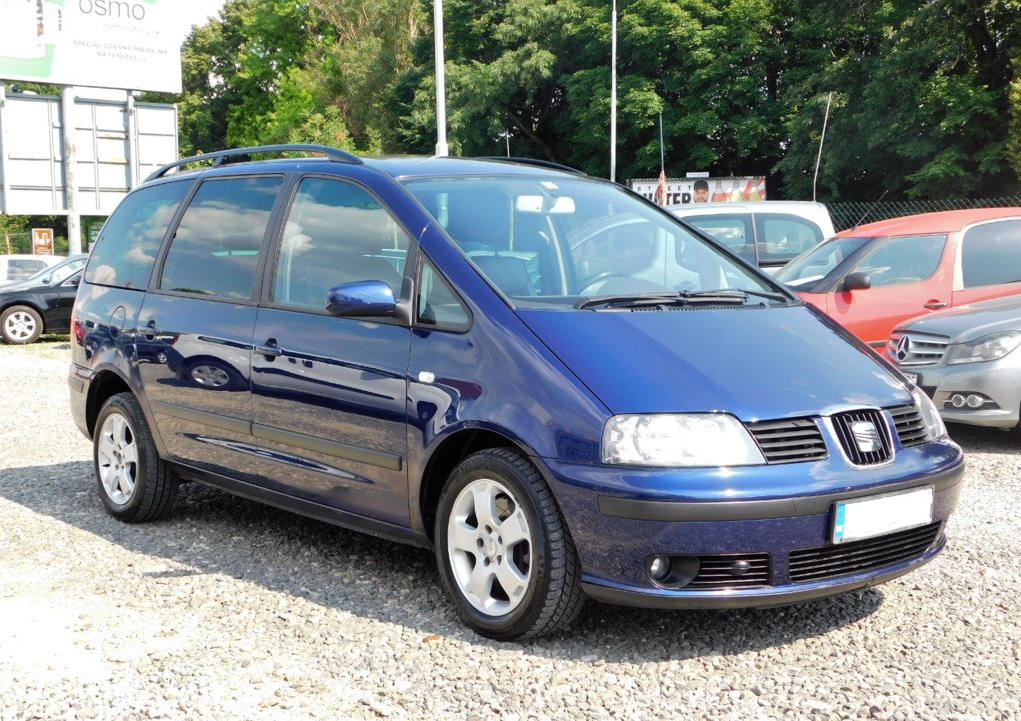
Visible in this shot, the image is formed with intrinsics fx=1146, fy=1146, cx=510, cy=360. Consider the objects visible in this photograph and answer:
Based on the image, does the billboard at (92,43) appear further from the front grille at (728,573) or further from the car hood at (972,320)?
the front grille at (728,573)

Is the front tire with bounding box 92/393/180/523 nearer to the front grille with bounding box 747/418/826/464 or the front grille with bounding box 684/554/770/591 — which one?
the front grille with bounding box 684/554/770/591

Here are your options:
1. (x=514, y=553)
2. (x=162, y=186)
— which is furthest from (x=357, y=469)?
(x=162, y=186)

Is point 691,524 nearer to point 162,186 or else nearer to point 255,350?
point 255,350

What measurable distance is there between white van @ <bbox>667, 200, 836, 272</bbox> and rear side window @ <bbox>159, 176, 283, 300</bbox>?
687cm

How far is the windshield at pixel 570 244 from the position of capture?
4281mm

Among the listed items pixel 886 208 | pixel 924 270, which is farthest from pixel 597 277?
pixel 886 208

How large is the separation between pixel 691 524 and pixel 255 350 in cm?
218

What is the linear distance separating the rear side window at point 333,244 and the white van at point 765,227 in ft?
23.8

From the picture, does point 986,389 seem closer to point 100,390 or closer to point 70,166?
point 100,390

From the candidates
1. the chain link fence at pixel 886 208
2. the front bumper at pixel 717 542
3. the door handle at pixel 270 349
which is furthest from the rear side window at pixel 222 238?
the chain link fence at pixel 886 208

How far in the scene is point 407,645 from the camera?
12.8 feet

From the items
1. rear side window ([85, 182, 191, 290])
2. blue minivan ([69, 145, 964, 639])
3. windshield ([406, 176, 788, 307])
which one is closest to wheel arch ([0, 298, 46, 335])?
rear side window ([85, 182, 191, 290])

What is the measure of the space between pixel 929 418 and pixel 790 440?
756mm

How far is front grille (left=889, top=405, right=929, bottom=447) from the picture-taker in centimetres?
387
